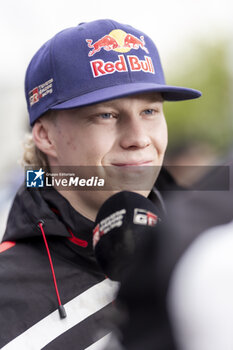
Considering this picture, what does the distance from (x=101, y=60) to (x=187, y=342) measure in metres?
1.25

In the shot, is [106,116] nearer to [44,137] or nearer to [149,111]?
[149,111]

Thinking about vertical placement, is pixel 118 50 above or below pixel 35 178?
above

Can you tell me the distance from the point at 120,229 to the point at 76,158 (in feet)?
2.43

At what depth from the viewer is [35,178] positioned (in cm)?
192

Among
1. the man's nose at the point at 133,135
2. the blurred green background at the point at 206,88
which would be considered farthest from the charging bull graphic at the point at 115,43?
the blurred green background at the point at 206,88

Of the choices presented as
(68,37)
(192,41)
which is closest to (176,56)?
(192,41)

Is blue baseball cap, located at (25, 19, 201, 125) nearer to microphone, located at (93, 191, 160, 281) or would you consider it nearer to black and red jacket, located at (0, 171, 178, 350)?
black and red jacket, located at (0, 171, 178, 350)

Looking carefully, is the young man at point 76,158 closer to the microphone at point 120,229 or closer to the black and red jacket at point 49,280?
the black and red jacket at point 49,280

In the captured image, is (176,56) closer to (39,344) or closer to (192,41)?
(192,41)

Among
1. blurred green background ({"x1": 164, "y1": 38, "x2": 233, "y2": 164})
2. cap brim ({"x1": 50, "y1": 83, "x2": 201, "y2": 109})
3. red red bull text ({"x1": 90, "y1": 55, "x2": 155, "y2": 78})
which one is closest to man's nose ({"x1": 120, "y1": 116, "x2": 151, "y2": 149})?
cap brim ({"x1": 50, "y1": 83, "x2": 201, "y2": 109})

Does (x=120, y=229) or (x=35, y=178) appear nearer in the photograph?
(x=120, y=229)

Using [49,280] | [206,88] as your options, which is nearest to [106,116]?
[49,280]

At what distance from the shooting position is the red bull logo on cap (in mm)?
1687

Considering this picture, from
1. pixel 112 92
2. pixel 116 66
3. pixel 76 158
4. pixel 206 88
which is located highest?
pixel 206 88
